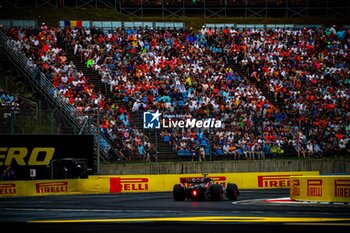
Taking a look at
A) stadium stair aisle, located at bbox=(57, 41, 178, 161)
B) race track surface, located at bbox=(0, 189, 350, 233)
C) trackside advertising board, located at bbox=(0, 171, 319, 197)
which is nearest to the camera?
race track surface, located at bbox=(0, 189, 350, 233)

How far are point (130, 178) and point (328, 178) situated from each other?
50.4ft

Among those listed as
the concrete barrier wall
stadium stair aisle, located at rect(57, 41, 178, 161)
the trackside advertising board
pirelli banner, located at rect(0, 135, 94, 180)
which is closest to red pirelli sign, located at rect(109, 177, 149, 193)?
the trackside advertising board

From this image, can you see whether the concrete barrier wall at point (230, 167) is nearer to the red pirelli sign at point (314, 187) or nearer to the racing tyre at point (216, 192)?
the racing tyre at point (216, 192)

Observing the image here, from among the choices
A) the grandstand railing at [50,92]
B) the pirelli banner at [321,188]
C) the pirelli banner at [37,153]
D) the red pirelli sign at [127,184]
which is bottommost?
the red pirelli sign at [127,184]

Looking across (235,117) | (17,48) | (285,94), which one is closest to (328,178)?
(235,117)

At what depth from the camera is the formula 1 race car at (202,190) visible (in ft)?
92.0

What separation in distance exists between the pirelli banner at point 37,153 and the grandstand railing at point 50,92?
813 millimetres

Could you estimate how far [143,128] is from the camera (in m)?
37.7

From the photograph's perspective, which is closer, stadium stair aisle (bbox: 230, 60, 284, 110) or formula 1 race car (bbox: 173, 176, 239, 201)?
formula 1 race car (bbox: 173, 176, 239, 201)

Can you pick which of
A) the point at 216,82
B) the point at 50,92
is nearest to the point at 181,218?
the point at 50,92

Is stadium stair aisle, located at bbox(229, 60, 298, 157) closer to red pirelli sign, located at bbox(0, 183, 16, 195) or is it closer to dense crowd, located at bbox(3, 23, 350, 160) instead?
dense crowd, located at bbox(3, 23, 350, 160)

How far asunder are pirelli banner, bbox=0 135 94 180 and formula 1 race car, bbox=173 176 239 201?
30.3ft

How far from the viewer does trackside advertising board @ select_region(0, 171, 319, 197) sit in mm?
34281

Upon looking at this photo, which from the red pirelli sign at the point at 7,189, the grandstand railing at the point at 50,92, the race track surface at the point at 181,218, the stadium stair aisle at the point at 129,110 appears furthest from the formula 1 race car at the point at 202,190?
the grandstand railing at the point at 50,92
